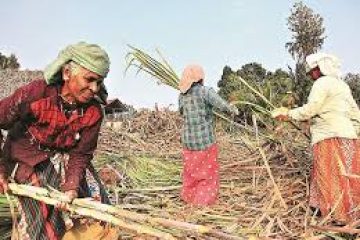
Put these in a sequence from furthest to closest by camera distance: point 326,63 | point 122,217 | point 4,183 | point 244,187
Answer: point 244,187, point 326,63, point 4,183, point 122,217

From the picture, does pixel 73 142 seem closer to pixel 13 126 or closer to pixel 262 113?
pixel 13 126

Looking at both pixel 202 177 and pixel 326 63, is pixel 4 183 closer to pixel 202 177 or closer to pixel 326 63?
pixel 326 63

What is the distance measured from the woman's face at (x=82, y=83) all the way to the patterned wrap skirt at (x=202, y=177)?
9.78 ft

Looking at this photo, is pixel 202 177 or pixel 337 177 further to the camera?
pixel 202 177

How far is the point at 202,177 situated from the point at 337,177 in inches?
56.5

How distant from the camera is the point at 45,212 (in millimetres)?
2967

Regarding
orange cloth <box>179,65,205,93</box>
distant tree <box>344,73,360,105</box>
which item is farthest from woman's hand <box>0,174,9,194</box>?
distant tree <box>344,73,360,105</box>

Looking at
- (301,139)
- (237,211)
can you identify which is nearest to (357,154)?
(237,211)

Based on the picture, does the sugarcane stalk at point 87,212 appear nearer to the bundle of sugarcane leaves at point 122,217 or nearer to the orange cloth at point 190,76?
the bundle of sugarcane leaves at point 122,217

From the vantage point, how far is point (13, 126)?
9.75 feet

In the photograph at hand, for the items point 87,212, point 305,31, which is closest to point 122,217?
point 87,212

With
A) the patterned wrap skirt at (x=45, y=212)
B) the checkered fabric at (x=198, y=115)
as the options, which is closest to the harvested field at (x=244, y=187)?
the checkered fabric at (x=198, y=115)

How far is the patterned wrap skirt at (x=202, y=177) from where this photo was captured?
18.7ft

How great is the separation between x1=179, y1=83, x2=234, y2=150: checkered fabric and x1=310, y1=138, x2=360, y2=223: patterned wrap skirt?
117 cm
